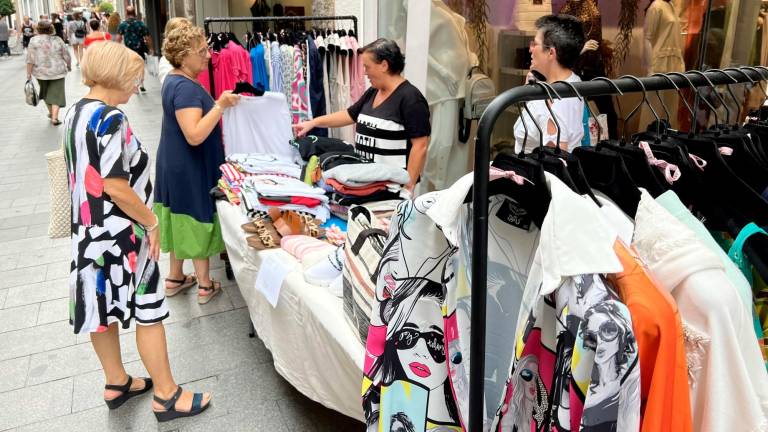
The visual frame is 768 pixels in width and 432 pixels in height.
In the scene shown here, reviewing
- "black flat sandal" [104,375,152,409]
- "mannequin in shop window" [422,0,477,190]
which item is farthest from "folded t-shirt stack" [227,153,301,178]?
"mannequin in shop window" [422,0,477,190]

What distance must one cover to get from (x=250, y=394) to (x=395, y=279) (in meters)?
1.82

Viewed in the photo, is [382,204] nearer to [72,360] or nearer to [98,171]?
[98,171]

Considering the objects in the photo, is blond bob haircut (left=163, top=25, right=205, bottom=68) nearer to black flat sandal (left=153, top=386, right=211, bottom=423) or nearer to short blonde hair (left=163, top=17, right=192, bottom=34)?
short blonde hair (left=163, top=17, right=192, bottom=34)

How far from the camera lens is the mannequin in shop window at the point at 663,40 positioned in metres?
3.12

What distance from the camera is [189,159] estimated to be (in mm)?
3336

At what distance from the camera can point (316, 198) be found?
2.63 m

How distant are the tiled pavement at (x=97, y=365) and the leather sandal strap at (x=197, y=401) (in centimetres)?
6

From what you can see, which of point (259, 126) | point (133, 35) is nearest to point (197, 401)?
point (259, 126)

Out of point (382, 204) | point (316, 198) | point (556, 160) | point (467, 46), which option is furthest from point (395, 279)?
point (467, 46)

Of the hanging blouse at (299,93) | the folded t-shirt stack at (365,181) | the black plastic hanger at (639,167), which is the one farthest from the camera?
the hanging blouse at (299,93)

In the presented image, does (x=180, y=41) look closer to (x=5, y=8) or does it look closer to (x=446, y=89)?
(x=446, y=89)

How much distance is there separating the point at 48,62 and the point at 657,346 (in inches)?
408

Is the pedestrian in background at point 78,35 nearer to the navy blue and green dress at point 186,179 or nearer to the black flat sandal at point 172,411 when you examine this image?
the navy blue and green dress at point 186,179

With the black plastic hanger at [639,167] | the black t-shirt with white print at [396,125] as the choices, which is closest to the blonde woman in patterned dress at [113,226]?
the black t-shirt with white print at [396,125]
